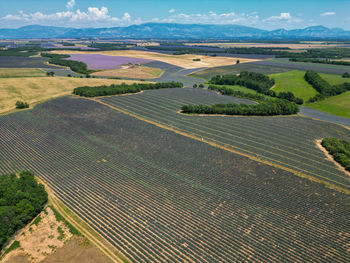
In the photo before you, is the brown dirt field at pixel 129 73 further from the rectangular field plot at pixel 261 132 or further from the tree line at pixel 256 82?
the rectangular field plot at pixel 261 132

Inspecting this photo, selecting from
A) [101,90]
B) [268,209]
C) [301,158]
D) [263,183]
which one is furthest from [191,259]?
[101,90]

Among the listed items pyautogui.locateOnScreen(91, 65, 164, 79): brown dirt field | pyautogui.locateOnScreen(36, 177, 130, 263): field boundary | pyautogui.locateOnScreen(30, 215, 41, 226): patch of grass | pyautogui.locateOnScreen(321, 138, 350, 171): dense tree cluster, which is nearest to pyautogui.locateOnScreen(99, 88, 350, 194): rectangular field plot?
pyautogui.locateOnScreen(321, 138, 350, 171): dense tree cluster

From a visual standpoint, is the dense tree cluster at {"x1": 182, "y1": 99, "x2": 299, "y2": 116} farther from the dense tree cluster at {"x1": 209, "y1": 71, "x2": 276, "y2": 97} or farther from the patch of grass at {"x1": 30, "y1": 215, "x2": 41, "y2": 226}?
the patch of grass at {"x1": 30, "y1": 215, "x2": 41, "y2": 226}

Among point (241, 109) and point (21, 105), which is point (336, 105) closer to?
point (241, 109)

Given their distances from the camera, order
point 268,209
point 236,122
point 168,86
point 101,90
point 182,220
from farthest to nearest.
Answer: point 168,86, point 101,90, point 236,122, point 268,209, point 182,220

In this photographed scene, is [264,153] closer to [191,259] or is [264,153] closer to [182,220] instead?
[182,220]

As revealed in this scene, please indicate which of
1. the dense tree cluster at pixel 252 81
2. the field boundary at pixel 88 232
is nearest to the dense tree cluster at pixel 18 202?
the field boundary at pixel 88 232
